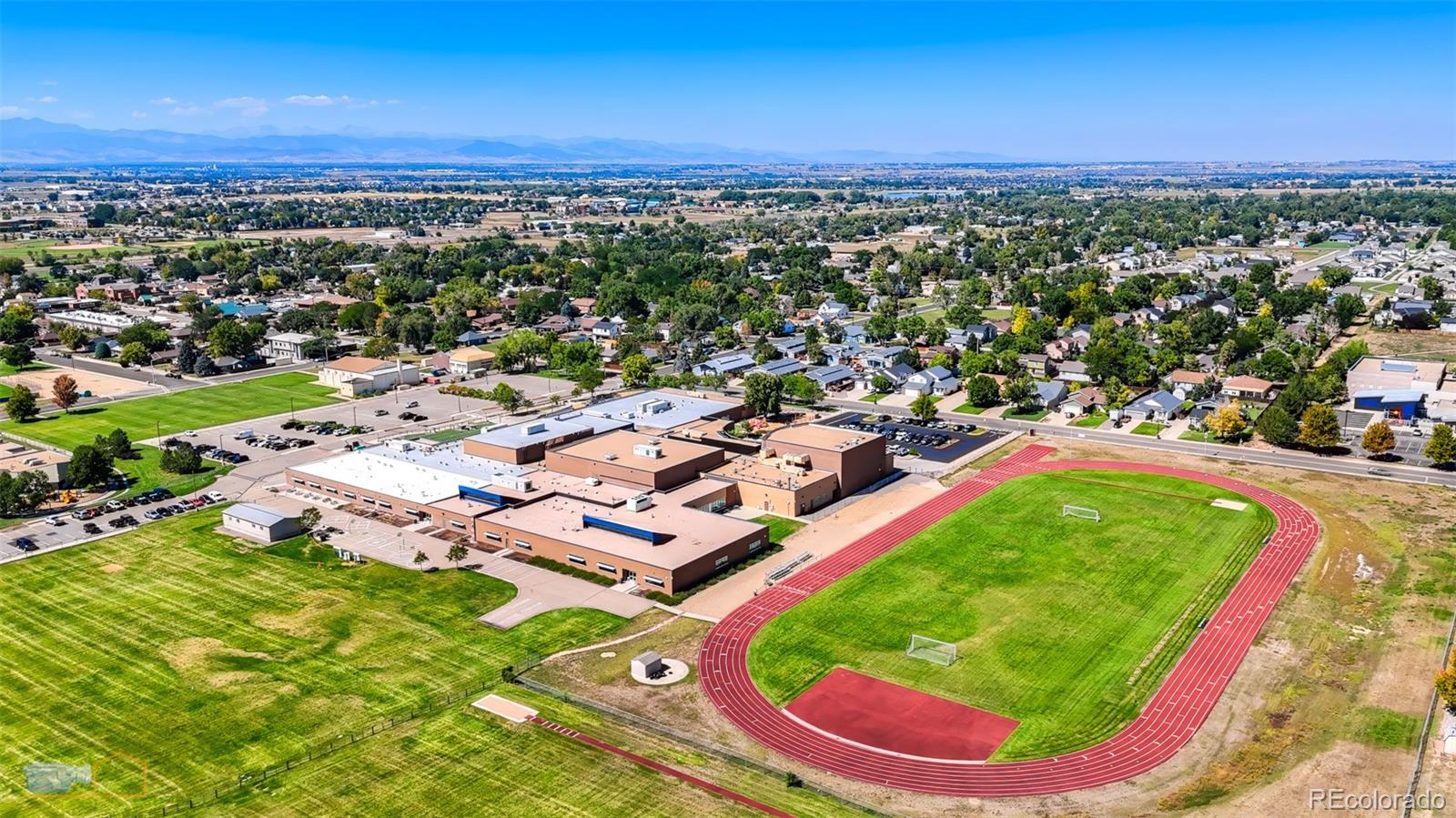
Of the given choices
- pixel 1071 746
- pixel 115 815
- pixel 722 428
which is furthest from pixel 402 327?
pixel 1071 746

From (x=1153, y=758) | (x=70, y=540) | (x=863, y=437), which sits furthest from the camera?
(x=863, y=437)

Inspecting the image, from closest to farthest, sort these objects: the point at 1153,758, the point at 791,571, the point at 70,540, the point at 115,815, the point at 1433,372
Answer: the point at 115,815
the point at 1153,758
the point at 791,571
the point at 70,540
the point at 1433,372

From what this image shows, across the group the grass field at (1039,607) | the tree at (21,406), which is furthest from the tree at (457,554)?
the tree at (21,406)

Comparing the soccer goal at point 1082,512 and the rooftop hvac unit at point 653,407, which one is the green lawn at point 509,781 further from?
the rooftop hvac unit at point 653,407

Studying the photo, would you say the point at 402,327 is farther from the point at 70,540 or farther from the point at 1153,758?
the point at 1153,758

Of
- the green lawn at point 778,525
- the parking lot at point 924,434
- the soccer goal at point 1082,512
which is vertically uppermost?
the soccer goal at point 1082,512


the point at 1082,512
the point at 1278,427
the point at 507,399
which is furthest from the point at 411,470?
the point at 1278,427
